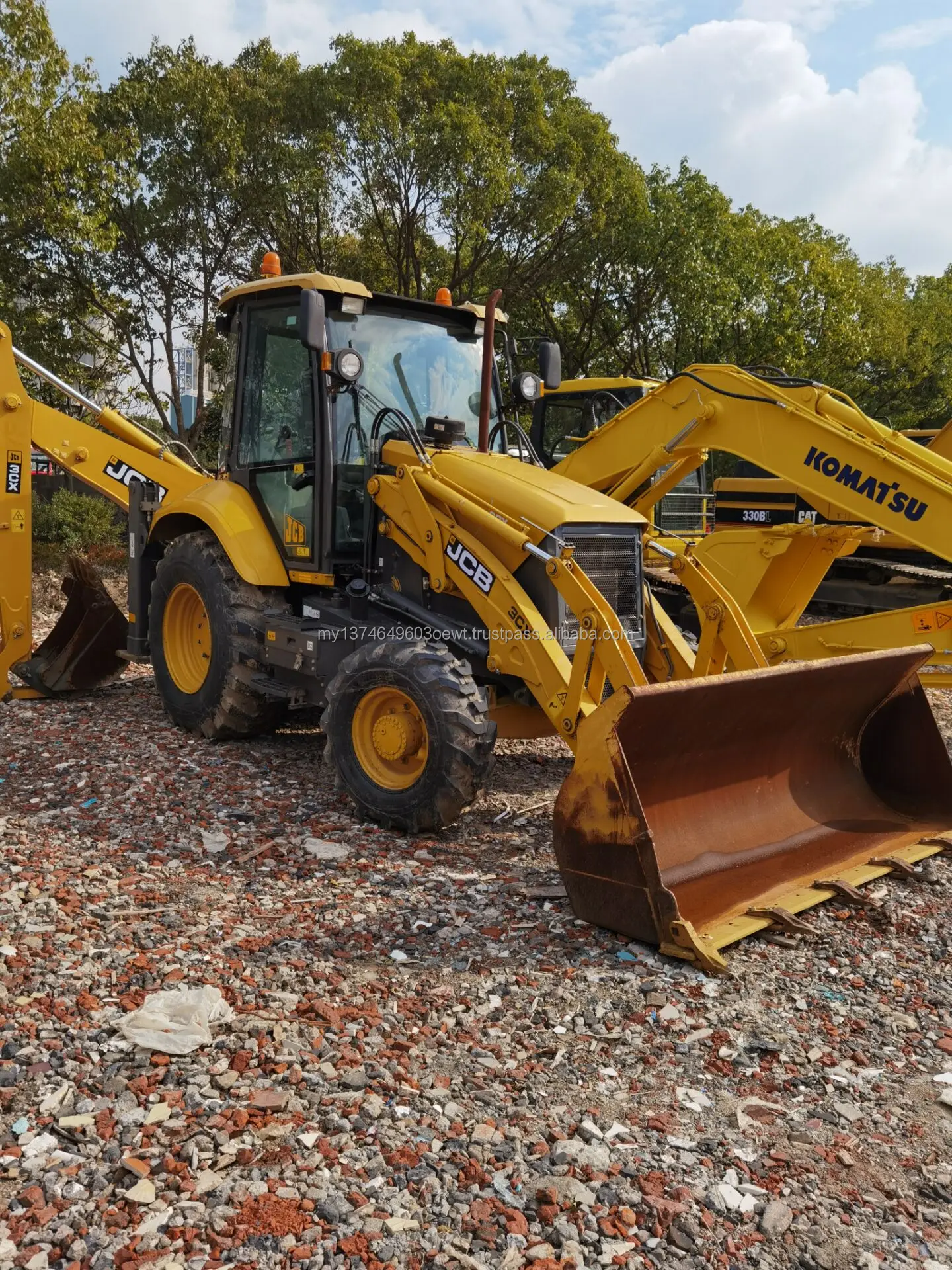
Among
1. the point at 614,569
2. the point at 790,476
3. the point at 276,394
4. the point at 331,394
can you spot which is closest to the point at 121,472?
the point at 276,394

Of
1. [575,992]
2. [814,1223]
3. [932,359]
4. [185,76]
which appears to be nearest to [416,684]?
[575,992]

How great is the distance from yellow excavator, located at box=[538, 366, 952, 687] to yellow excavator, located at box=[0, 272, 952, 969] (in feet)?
3.55

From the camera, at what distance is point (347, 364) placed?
5938 millimetres

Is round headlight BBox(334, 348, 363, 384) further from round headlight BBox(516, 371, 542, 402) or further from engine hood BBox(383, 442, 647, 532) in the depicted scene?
round headlight BBox(516, 371, 542, 402)

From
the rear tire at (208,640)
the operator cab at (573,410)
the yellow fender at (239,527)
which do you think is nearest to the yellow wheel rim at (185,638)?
the rear tire at (208,640)

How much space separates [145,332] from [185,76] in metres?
3.96

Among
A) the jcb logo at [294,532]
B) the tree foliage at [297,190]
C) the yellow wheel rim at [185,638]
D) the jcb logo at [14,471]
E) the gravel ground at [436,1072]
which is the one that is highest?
the tree foliage at [297,190]

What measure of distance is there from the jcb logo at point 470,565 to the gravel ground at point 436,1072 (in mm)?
1352

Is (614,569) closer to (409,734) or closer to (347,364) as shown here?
(409,734)

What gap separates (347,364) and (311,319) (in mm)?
387

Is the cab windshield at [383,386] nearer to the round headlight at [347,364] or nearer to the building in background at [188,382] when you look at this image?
the round headlight at [347,364]

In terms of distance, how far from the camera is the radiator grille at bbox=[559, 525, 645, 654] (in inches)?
221

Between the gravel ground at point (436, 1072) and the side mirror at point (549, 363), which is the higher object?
the side mirror at point (549, 363)

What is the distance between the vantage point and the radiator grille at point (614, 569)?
18.4 feet
